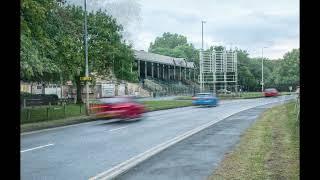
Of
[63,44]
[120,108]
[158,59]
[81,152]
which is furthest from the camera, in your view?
[158,59]

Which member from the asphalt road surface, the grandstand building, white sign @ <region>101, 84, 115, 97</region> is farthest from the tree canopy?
the grandstand building

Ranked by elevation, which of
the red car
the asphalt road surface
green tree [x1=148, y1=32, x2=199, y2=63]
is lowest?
the asphalt road surface

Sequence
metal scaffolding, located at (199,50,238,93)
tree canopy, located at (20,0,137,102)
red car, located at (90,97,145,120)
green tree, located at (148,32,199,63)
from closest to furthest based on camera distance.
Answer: tree canopy, located at (20,0,137,102) → red car, located at (90,97,145,120) → metal scaffolding, located at (199,50,238,93) → green tree, located at (148,32,199,63)

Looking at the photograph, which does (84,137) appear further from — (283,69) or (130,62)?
(283,69)

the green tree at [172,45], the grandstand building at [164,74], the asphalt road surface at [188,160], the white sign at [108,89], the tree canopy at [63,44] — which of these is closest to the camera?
the asphalt road surface at [188,160]

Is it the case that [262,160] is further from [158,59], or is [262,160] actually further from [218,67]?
[158,59]

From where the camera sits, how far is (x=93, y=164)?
34.8ft

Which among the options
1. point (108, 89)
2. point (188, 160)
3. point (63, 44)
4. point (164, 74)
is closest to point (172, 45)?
point (164, 74)

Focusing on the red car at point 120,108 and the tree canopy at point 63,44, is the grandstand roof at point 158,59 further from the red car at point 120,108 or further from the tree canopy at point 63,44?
the red car at point 120,108

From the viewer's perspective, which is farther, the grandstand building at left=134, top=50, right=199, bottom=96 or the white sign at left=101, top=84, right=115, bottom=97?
the grandstand building at left=134, top=50, right=199, bottom=96

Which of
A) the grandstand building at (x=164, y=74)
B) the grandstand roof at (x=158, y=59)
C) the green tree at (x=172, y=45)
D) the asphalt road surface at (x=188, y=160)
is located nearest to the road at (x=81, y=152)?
the asphalt road surface at (x=188, y=160)

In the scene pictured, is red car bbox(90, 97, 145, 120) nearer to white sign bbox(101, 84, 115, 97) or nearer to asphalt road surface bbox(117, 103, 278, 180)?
asphalt road surface bbox(117, 103, 278, 180)

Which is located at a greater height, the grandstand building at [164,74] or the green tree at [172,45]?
the green tree at [172,45]
